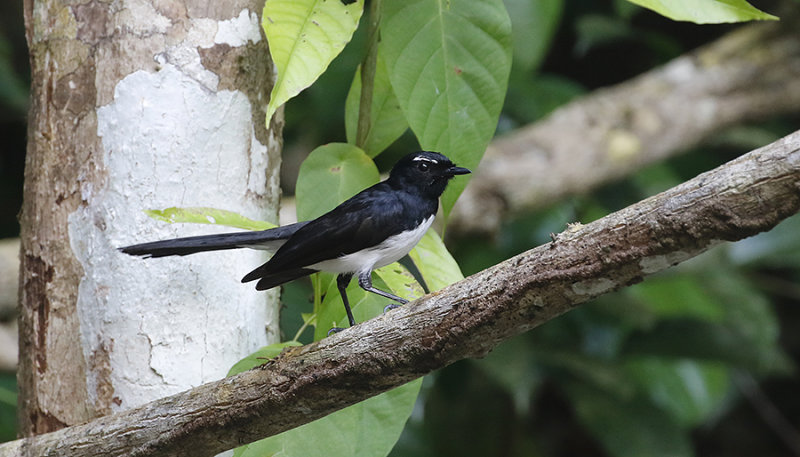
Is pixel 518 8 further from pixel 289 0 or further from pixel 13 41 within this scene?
pixel 13 41

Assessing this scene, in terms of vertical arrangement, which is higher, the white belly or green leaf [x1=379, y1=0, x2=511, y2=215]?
green leaf [x1=379, y1=0, x2=511, y2=215]

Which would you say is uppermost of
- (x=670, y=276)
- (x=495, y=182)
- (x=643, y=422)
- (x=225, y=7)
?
(x=225, y=7)

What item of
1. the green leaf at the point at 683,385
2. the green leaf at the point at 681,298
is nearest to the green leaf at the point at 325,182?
the green leaf at the point at 683,385

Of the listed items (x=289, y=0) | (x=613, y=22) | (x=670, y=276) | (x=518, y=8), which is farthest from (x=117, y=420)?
(x=613, y=22)

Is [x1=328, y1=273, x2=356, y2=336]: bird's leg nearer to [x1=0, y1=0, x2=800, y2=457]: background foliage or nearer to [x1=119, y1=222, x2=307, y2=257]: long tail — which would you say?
[x1=119, y1=222, x2=307, y2=257]: long tail

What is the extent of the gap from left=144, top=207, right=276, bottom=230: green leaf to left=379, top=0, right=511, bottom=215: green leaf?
378mm

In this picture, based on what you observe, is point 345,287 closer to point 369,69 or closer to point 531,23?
point 369,69

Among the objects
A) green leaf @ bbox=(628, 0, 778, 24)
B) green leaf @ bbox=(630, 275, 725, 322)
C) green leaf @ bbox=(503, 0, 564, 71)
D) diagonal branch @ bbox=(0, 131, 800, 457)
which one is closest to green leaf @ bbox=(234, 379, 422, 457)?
diagonal branch @ bbox=(0, 131, 800, 457)

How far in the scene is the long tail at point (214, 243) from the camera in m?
1.51

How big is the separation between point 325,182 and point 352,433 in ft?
1.63

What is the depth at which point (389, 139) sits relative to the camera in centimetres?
174

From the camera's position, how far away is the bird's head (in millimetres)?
1757

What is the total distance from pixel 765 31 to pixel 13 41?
14.9 feet

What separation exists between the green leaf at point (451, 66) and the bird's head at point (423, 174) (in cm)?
17
